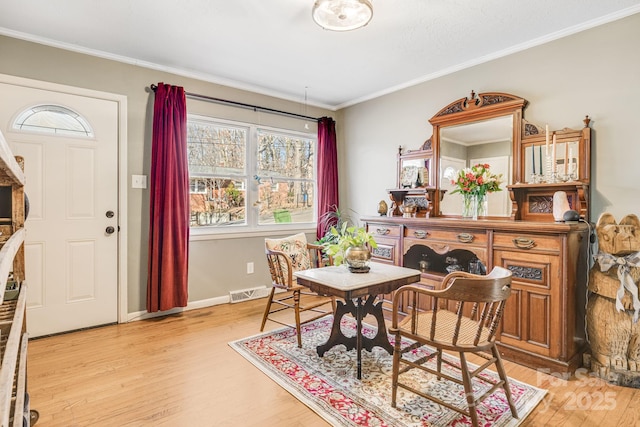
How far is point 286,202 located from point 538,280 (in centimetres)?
292

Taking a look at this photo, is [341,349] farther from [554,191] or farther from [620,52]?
[620,52]

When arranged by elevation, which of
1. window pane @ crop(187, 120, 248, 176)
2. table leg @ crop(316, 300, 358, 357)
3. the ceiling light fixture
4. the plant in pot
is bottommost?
table leg @ crop(316, 300, 358, 357)

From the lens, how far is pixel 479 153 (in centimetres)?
323

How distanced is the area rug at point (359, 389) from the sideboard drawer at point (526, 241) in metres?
0.90

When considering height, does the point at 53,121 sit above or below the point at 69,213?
above

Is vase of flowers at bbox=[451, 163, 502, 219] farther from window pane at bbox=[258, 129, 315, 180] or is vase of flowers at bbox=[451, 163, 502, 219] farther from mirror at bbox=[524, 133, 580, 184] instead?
window pane at bbox=[258, 129, 315, 180]

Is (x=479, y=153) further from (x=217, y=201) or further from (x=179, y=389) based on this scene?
(x=179, y=389)

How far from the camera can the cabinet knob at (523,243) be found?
2.44 meters

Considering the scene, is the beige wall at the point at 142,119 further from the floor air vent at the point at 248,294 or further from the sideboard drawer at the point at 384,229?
the sideboard drawer at the point at 384,229

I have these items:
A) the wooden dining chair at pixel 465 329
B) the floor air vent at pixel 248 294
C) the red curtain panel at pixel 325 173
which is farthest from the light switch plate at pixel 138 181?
the wooden dining chair at pixel 465 329

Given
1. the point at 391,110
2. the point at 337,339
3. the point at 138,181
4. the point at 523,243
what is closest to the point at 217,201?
the point at 138,181

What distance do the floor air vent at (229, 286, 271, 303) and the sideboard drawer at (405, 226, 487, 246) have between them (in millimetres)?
1876

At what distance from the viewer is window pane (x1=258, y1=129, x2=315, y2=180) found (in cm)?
425

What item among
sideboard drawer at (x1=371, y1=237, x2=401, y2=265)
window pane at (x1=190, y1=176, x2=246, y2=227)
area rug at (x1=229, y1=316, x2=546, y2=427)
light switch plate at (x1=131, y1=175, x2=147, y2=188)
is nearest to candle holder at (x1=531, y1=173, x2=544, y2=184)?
sideboard drawer at (x1=371, y1=237, x2=401, y2=265)
